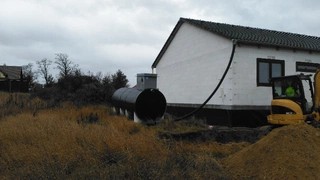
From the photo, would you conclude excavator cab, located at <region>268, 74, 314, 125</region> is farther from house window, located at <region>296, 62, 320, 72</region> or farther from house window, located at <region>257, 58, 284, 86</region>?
house window, located at <region>296, 62, 320, 72</region>

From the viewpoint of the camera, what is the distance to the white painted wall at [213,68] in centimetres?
1293

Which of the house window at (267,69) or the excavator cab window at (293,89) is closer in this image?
the excavator cab window at (293,89)

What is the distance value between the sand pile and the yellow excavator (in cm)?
274

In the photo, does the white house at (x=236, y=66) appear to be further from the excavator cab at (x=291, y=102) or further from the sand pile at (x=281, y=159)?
the sand pile at (x=281, y=159)

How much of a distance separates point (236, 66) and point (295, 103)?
3922mm

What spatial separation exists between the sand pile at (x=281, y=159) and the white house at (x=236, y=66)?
20.6 ft

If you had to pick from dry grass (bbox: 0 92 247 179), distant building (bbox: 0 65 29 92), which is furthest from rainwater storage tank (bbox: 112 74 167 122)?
distant building (bbox: 0 65 29 92)

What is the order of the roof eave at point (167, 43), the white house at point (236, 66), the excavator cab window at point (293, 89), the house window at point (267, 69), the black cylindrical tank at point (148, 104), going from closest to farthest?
the excavator cab window at point (293, 89) → the black cylindrical tank at point (148, 104) → the white house at point (236, 66) → the house window at point (267, 69) → the roof eave at point (167, 43)

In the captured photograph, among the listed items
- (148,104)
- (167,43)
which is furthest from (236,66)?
(167,43)

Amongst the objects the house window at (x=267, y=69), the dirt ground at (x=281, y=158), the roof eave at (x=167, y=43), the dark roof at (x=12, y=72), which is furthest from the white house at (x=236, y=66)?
the dark roof at (x=12, y=72)

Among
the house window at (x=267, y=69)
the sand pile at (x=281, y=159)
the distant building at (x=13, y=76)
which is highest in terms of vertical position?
the distant building at (x=13, y=76)

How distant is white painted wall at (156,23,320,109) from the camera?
12930 mm

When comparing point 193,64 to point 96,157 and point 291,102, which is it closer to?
point 291,102

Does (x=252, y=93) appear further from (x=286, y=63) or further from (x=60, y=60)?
(x=60, y=60)
